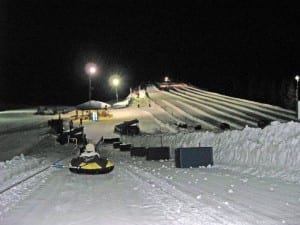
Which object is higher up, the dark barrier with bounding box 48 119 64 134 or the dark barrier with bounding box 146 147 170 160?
the dark barrier with bounding box 48 119 64 134

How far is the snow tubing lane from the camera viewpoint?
19.5m

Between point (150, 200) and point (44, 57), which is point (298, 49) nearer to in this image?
point (44, 57)

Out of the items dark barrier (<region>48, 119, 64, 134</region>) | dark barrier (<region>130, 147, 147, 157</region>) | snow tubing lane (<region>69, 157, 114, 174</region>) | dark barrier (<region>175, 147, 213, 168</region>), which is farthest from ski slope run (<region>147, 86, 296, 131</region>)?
snow tubing lane (<region>69, 157, 114, 174</region>)

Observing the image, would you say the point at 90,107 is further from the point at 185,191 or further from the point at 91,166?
the point at 185,191

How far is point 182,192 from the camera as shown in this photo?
1360 cm

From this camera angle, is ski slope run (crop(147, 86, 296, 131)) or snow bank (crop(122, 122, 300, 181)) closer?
snow bank (crop(122, 122, 300, 181))

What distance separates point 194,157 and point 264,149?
3720 millimetres

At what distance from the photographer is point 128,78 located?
7854 inches

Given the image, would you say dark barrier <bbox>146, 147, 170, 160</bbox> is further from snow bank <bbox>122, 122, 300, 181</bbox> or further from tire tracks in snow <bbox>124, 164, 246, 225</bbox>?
tire tracks in snow <bbox>124, 164, 246, 225</bbox>

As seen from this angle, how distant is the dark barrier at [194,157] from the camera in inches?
870

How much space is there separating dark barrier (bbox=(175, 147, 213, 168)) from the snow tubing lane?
353 cm

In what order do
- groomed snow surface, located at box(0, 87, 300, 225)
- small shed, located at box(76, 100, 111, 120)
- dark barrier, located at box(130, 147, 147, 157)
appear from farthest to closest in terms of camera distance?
small shed, located at box(76, 100, 111, 120), dark barrier, located at box(130, 147, 147, 157), groomed snow surface, located at box(0, 87, 300, 225)

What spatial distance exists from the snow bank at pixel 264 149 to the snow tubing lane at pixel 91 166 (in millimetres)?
5484

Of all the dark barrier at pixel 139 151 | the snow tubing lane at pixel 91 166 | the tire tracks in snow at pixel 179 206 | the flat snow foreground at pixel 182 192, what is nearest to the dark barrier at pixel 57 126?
the dark barrier at pixel 139 151
